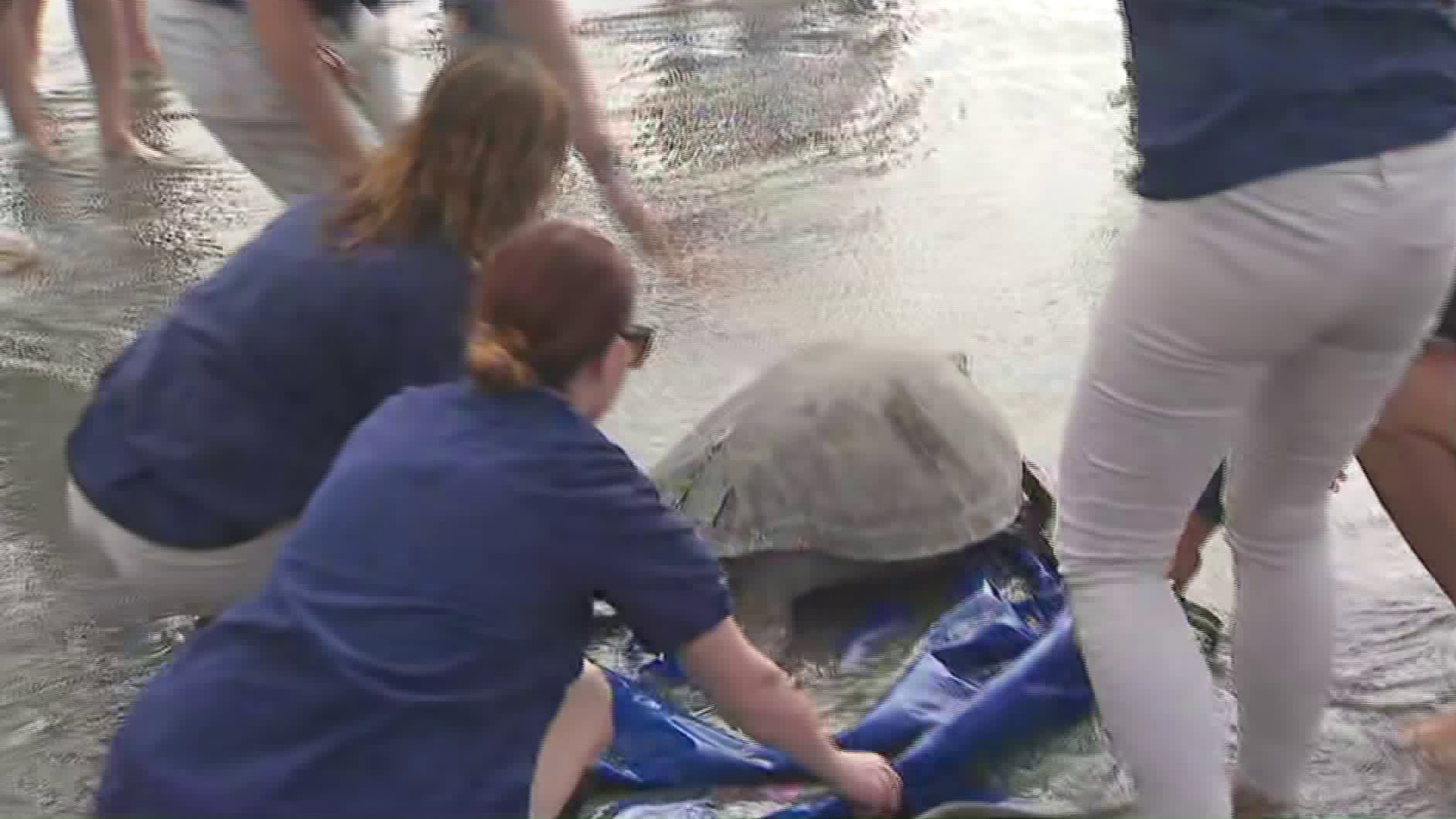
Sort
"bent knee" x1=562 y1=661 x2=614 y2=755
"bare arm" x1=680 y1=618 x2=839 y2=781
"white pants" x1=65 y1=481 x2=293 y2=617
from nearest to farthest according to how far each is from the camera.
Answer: "bare arm" x1=680 y1=618 x2=839 y2=781, "bent knee" x1=562 y1=661 x2=614 y2=755, "white pants" x1=65 y1=481 x2=293 y2=617

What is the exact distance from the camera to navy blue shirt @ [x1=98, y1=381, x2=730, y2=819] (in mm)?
1734

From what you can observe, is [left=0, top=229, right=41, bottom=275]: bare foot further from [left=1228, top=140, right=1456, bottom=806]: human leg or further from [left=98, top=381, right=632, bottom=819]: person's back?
[left=1228, top=140, right=1456, bottom=806]: human leg

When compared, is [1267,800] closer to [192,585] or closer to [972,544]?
[972,544]

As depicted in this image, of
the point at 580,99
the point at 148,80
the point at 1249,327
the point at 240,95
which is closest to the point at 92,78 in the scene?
the point at 148,80

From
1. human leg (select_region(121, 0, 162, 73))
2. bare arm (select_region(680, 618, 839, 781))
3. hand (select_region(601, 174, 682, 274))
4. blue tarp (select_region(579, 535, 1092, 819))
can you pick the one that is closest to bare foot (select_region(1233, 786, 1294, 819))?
blue tarp (select_region(579, 535, 1092, 819))

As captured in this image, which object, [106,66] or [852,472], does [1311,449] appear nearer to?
[852,472]

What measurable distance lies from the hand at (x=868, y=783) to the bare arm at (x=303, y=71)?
128cm

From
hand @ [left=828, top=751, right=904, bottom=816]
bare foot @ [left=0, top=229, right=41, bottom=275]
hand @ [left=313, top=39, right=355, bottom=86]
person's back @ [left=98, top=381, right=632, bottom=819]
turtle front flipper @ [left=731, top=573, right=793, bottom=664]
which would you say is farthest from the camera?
bare foot @ [left=0, top=229, right=41, bottom=275]

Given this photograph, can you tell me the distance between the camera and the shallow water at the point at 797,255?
2666 millimetres

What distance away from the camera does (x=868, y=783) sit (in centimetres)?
218

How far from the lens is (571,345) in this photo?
1.83 m

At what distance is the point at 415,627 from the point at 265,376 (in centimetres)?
63

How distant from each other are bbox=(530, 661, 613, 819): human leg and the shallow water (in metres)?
0.62

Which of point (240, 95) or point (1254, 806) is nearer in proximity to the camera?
point (1254, 806)
